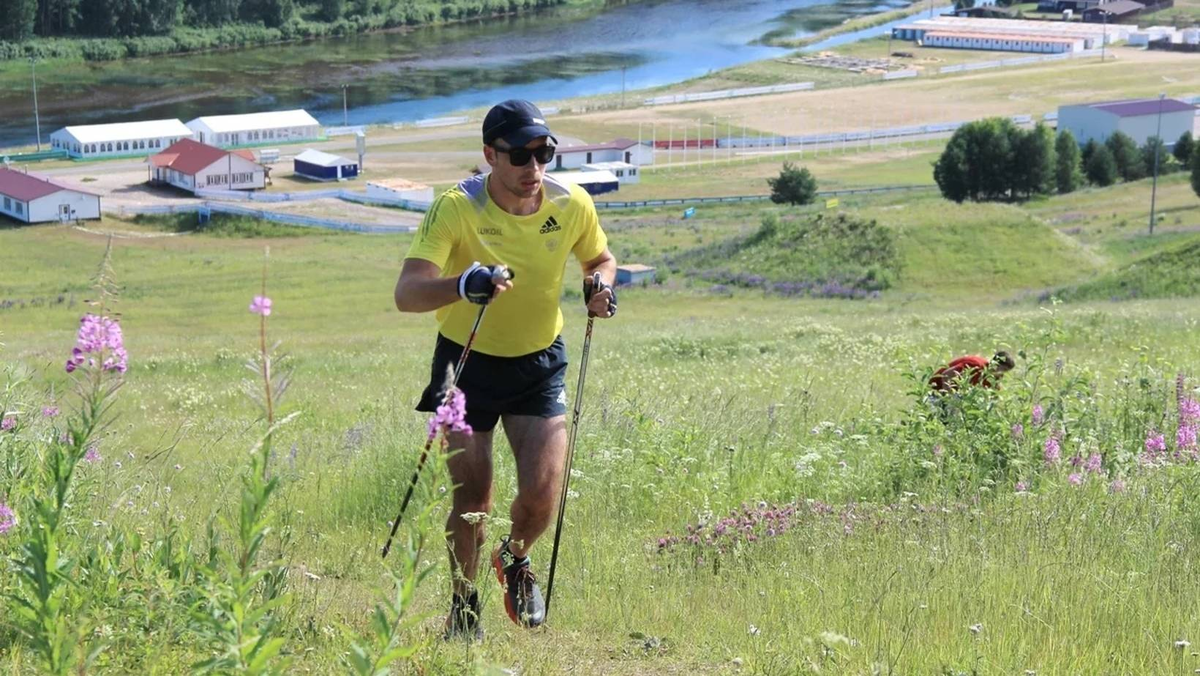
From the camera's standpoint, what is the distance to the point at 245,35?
11506 centimetres

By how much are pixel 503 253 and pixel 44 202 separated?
60957 millimetres

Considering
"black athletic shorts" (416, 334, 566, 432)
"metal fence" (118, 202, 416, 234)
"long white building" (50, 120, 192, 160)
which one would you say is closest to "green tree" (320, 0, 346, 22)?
"long white building" (50, 120, 192, 160)

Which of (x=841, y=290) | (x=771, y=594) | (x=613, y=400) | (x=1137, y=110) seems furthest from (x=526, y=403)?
(x=1137, y=110)

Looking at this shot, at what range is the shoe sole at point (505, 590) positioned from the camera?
5418mm

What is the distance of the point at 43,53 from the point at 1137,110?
241ft

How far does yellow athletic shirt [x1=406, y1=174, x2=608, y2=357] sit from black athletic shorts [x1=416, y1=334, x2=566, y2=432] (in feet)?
0.13

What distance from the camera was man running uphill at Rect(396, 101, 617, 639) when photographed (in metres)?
5.48

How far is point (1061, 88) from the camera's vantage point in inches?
4341

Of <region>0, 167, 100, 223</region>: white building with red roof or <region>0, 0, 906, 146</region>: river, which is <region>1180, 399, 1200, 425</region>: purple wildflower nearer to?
<region>0, 167, 100, 223</region>: white building with red roof

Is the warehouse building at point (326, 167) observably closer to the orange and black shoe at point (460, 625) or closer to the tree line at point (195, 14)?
the tree line at point (195, 14)

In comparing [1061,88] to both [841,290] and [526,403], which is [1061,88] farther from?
[526,403]

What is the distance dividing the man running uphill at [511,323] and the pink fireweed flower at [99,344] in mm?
1852

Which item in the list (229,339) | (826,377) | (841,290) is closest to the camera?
(826,377)

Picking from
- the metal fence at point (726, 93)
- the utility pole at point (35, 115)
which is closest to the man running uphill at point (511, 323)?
the utility pole at point (35, 115)
